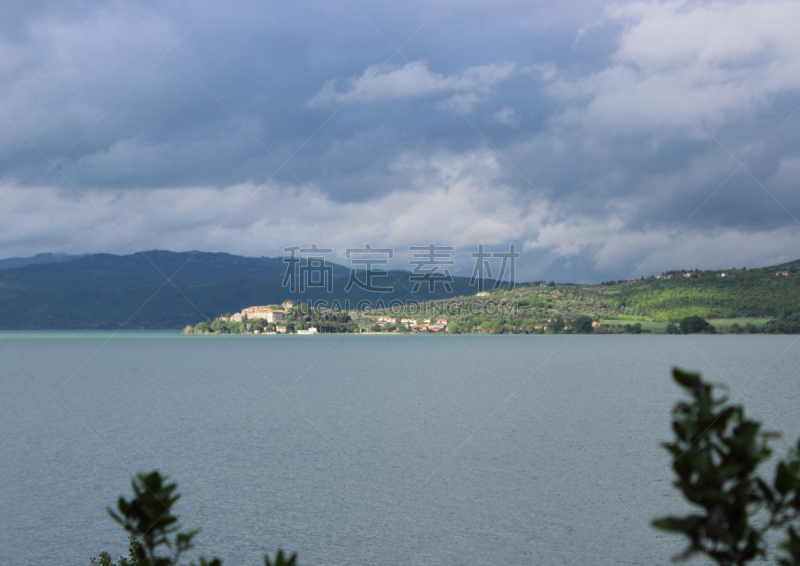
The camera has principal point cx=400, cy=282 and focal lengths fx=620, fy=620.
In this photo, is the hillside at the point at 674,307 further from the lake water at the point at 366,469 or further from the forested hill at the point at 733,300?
the lake water at the point at 366,469

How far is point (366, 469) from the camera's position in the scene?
28766 mm

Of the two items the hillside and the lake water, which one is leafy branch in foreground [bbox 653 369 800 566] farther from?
the hillside

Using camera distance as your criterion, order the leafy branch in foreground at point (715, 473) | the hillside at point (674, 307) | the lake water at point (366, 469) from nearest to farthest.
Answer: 1. the leafy branch in foreground at point (715, 473)
2. the lake water at point (366, 469)
3. the hillside at point (674, 307)

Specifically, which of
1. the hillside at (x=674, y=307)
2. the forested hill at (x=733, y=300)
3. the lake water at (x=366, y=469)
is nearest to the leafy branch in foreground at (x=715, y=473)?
the lake water at (x=366, y=469)

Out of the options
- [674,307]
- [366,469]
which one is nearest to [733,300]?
[674,307]

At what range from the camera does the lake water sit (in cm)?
1950

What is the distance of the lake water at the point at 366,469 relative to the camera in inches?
768

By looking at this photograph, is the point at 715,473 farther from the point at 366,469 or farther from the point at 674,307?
the point at 674,307

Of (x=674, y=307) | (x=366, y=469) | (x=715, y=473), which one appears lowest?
(x=366, y=469)

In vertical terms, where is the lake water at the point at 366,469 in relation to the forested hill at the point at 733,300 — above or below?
below

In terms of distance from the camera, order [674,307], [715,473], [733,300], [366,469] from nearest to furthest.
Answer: [715,473]
[366,469]
[674,307]
[733,300]

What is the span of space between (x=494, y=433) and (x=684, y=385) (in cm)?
3638

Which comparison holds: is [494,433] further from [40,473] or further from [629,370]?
[629,370]

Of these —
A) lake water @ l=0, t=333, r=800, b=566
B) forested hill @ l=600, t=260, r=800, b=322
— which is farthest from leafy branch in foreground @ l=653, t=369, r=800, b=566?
forested hill @ l=600, t=260, r=800, b=322
